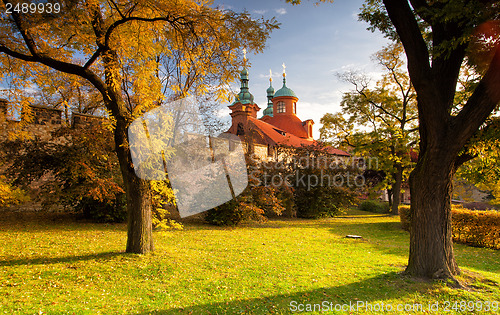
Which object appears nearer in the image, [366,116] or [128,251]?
[128,251]

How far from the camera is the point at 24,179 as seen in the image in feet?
30.5

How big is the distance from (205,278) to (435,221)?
14.1 feet

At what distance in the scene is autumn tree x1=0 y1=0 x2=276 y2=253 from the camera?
5.53 metres

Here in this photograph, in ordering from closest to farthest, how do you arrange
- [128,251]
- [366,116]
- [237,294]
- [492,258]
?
[237,294]
[128,251]
[492,258]
[366,116]

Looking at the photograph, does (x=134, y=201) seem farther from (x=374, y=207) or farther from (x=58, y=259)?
(x=374, y=207)

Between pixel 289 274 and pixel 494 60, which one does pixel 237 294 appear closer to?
pixel 289 274

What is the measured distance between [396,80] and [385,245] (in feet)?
40.7

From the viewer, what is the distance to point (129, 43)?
635 cm

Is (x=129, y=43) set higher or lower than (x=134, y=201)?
higher

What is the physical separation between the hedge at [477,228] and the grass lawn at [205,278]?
1655 millimetres

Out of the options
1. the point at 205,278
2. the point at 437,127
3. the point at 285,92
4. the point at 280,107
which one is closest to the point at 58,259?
the point at 205,278

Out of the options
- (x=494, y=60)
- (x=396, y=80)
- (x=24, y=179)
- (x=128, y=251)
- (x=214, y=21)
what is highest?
(x=396, y=80)

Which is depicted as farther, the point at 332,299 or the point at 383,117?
the point at 383,117

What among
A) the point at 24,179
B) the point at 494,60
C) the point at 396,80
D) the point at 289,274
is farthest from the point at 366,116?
the point at 24,179
